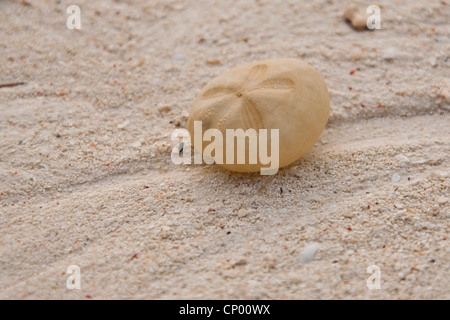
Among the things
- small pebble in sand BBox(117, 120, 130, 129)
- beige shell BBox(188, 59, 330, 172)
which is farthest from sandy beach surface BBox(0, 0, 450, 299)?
beige shell BBox(188, 59, 330, 172)

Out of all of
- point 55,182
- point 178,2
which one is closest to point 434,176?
point 55,182

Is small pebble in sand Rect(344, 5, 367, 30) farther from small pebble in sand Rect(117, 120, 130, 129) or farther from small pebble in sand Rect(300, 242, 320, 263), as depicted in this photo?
small pebble in sand Rect(300, 242, 320, 263)

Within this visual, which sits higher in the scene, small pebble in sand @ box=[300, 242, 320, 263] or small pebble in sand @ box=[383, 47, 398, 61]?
small pebble in sand @ box=[383, 47, 398, 61]

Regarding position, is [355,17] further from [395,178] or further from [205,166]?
[205,166]

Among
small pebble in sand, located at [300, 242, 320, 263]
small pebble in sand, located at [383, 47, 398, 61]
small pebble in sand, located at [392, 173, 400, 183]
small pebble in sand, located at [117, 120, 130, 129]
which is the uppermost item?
small pebble in sand, located at [383, 47, 398, 61]
